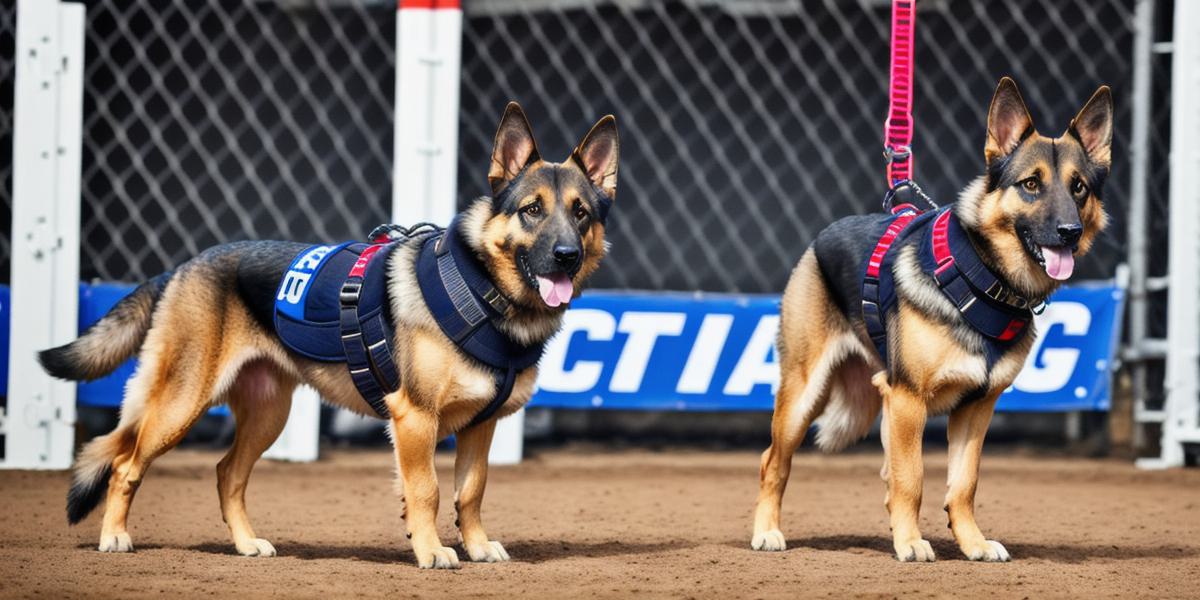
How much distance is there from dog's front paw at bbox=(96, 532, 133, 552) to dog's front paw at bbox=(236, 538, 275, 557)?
12.1 inches

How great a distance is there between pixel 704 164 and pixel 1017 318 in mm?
3310

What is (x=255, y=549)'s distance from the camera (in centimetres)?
469

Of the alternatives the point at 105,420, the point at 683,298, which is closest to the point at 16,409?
the point at 105,420

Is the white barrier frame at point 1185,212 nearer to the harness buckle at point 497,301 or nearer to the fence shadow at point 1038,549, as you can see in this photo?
the fence shadow at point 1038,549

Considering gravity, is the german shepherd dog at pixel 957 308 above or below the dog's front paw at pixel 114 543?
above

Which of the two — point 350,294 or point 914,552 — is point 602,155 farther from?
point 914,552

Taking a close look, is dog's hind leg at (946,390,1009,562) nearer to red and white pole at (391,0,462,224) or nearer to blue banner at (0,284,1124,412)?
blue banner at (0,284,1124,412)

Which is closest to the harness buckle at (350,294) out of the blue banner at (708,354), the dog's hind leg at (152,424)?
the dog's hind leg at (152,424)

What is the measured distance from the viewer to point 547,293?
14.3 feet

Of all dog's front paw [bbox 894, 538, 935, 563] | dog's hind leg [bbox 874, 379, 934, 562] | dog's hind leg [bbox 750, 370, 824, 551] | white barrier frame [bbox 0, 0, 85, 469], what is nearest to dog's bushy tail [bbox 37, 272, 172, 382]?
dog's hind leg [bbox 750, 370, 824, 551]

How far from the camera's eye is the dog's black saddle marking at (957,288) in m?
4.54

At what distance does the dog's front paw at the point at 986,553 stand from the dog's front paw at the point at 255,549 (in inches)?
75.5

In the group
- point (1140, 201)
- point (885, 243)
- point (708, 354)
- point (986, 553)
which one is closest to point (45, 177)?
point (708, 354)

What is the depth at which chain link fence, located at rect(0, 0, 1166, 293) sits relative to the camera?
24.6ft
